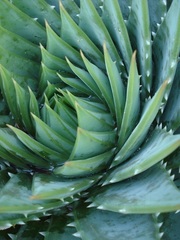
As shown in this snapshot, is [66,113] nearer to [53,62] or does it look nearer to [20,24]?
[53,62]

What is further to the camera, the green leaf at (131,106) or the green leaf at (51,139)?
the green leaf at (51,139)

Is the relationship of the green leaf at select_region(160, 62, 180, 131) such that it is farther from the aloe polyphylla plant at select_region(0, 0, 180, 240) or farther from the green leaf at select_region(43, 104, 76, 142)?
the green leaf at select_region(43, 104, 76, 142)

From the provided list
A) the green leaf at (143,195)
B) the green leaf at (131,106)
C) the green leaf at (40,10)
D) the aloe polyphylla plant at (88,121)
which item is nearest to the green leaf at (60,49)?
the aloe polyphylla plant at (88,121)

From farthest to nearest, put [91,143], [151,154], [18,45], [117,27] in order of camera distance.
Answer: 1. [18,45]
2. [117,27]
3. [91,143]
4. [151,154]

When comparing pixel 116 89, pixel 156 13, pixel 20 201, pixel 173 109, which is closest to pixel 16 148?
pixel 20 201

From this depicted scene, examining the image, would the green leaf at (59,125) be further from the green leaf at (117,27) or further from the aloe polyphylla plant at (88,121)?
the green leaf at (117,27)

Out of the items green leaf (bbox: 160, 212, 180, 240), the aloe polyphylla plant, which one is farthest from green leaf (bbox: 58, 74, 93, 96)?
green leaf (bbox: 160, 212, 180, 240)

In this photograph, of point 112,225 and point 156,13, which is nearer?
point 112,225
